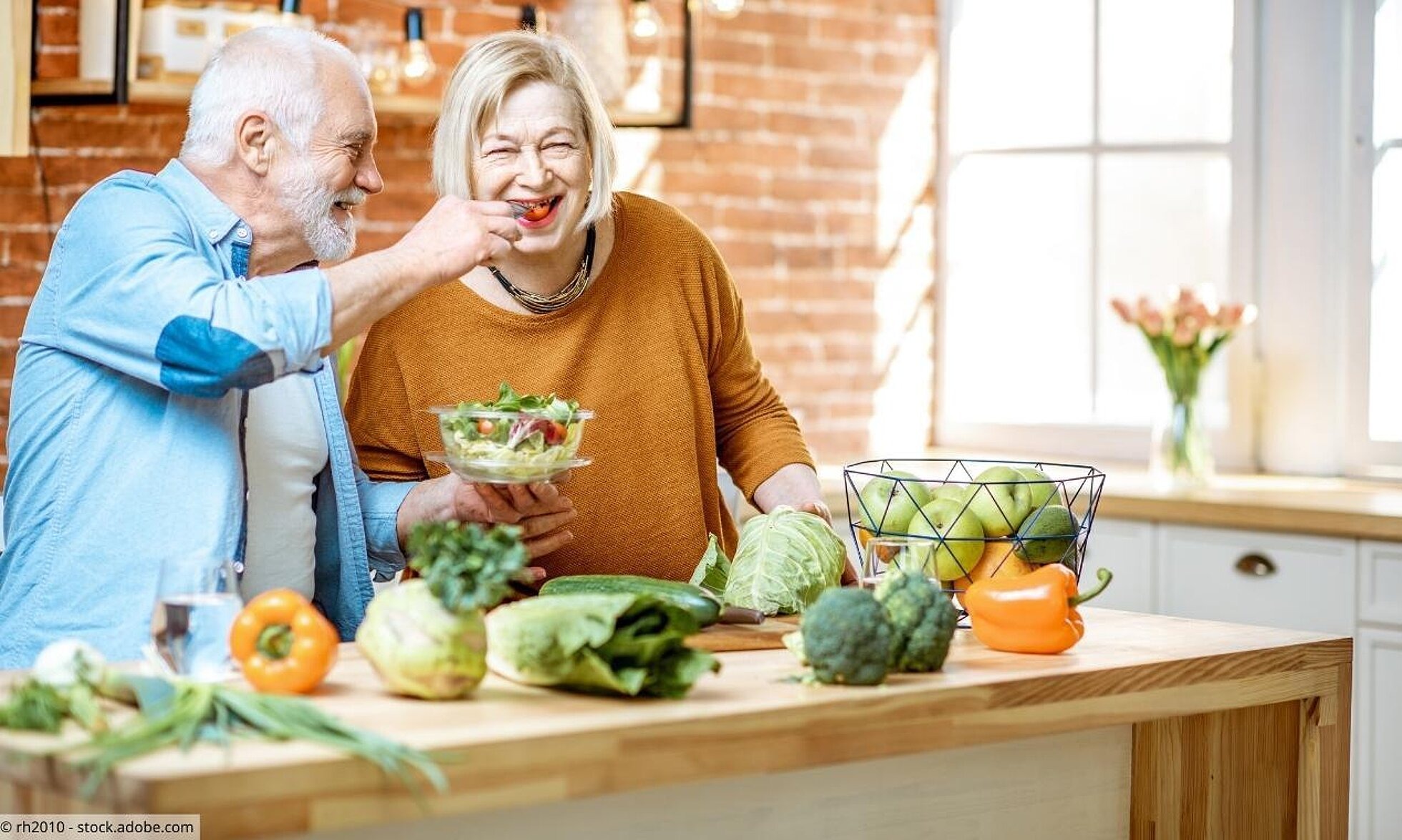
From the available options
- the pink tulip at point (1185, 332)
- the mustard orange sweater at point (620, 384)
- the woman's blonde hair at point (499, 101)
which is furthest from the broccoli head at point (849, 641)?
the pink tulip at point (1185, 332)

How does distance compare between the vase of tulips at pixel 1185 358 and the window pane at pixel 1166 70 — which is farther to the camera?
the window pane at pixel 1166 70

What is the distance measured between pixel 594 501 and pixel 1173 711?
1.01 metres

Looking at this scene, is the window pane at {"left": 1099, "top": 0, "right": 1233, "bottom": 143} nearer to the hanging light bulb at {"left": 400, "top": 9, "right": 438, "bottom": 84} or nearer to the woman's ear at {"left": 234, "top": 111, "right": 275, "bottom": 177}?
the hanging light bulb at {"left": 400, "top": 9, "right": 438, "bottom": 84}

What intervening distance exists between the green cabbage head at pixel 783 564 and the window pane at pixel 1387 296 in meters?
2.30

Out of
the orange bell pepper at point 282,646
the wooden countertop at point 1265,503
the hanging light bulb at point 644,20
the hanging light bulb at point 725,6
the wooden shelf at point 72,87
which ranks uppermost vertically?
the hanging light bulb at point 725,6

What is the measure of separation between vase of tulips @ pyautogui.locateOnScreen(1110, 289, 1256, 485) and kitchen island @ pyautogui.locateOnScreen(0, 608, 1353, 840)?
1.84 metres

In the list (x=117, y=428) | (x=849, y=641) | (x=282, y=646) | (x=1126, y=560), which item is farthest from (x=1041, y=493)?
(x=1126, y=560)

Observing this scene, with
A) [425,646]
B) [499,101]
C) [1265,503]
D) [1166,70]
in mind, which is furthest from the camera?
[1166,70]

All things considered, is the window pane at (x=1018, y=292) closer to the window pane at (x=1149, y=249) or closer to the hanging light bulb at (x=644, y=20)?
the window pane at (x=1149, y=249)

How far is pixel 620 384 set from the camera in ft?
8.64

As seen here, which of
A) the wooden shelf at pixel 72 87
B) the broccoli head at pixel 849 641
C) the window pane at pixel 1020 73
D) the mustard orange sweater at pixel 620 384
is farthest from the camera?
the window pane at pixel 1020 73

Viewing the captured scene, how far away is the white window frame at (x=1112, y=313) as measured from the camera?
4234 mm

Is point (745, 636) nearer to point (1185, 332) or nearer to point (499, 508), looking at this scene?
point (499, 508)

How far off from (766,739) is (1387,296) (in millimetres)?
2944
